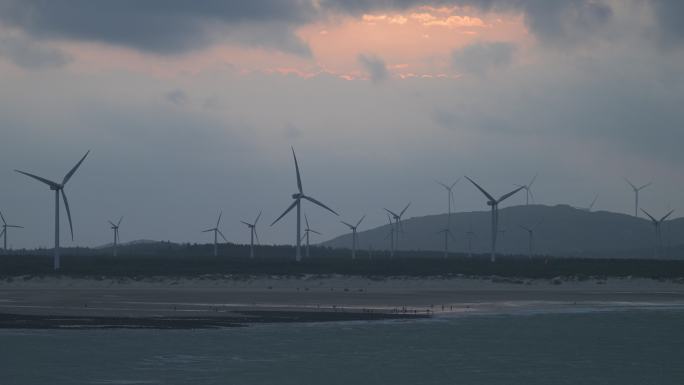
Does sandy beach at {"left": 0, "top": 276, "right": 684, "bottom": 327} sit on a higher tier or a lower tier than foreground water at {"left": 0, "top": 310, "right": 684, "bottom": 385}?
higher

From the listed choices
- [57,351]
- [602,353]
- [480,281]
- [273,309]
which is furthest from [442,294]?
[57,351]

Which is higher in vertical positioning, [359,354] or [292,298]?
[292,298]

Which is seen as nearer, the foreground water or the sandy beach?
the foreground water

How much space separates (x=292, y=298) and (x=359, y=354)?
103ft

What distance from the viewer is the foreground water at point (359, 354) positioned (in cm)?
3173

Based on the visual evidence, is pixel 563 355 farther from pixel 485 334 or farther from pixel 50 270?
pixel 50 270

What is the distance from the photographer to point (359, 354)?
36938 mm

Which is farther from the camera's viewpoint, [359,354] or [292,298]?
[292,298]

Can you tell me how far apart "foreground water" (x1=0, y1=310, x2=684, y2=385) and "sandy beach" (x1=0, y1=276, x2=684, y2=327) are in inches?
223

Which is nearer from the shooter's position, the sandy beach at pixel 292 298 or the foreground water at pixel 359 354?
the foreground water at pixel 359 354

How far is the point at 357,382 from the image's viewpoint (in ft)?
102

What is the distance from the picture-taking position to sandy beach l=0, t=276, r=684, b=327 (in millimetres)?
51125

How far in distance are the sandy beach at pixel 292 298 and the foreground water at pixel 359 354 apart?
5655 mm

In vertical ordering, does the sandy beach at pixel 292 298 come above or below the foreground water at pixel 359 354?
above
